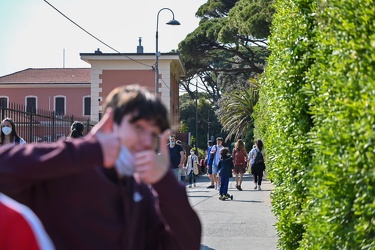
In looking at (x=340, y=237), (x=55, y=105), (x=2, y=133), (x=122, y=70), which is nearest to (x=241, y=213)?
(x=2, y=133)

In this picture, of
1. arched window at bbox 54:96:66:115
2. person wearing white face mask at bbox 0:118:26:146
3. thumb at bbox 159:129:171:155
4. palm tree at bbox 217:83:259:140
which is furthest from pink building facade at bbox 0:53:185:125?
thumb at bbox 159:129:171:155

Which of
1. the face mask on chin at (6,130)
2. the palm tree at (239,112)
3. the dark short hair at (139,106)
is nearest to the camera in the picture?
the dark short hair at (139,106)

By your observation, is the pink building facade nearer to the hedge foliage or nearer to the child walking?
the child walking

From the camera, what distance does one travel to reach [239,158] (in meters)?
25.6

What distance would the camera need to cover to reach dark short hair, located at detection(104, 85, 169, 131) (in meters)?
2.62

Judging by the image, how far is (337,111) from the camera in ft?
16.6

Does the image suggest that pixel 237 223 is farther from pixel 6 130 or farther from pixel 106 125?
pixel 106 125

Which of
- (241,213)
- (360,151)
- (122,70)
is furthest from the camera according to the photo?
(122,70)

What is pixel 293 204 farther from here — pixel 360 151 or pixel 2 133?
pixel 2 133

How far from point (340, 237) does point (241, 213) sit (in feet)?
38.2

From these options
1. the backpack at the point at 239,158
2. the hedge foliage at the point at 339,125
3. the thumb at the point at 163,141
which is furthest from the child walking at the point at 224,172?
the thumb at the point at 163,141

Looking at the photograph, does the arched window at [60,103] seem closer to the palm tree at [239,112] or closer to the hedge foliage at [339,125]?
the palm tree at [239,112]

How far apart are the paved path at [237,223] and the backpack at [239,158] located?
2945 millimetres

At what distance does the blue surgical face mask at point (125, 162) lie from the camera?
100 inches
